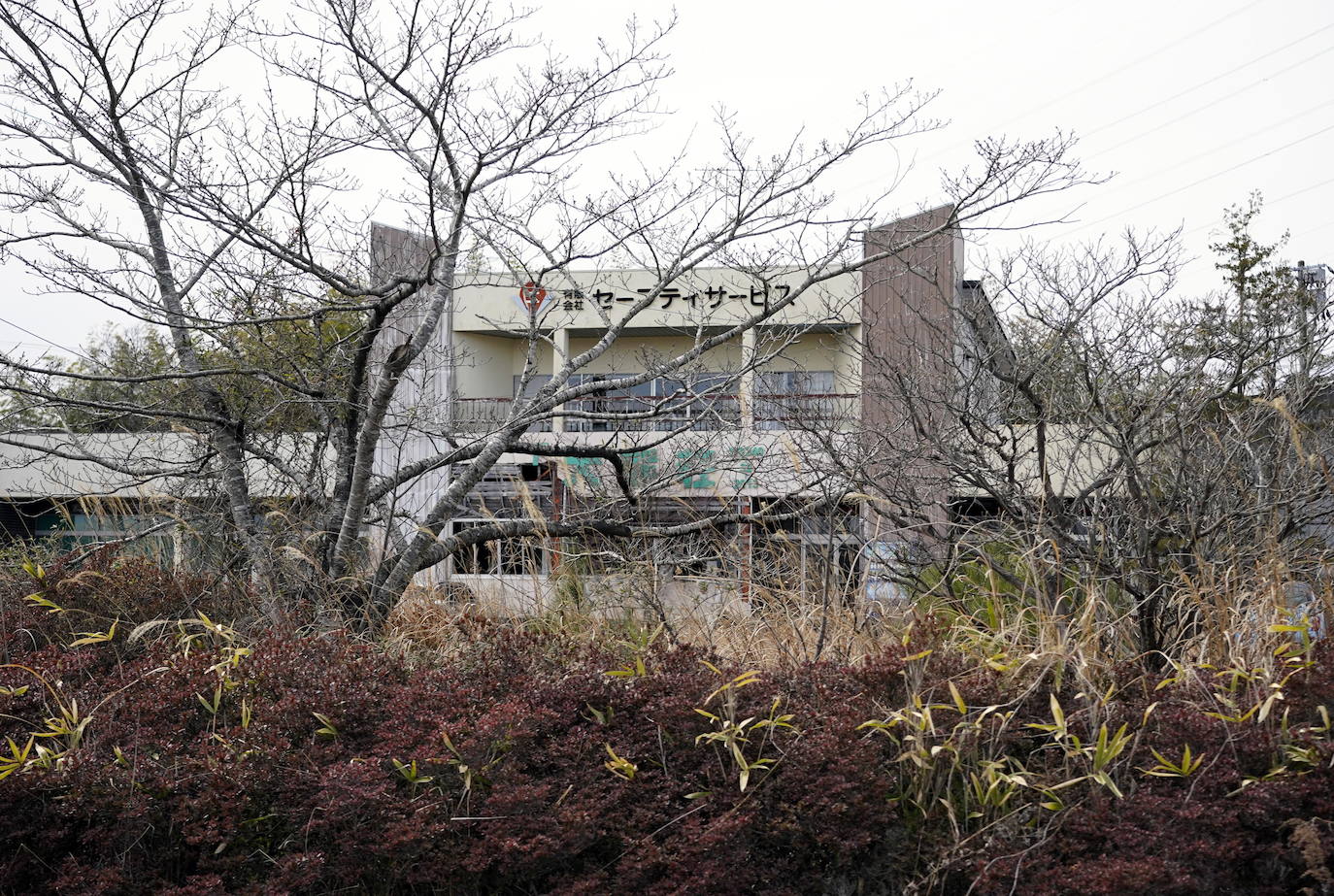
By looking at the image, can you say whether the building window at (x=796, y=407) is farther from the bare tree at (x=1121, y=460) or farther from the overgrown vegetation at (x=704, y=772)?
the overgrown vegetation at (x=704, y=772)

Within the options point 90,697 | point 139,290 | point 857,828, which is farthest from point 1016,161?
point 90,697

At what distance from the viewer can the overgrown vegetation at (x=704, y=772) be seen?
312 cm

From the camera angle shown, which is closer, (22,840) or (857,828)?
(857,828)

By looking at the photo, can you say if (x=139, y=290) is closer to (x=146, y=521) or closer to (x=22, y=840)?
(x=146, y=521)

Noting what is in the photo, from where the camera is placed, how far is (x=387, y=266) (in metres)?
8.19

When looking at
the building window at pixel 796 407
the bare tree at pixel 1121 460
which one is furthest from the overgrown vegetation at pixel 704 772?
the building window at pixel 796 407

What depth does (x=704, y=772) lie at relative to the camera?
3502 mm

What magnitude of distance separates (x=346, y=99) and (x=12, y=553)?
405 cm

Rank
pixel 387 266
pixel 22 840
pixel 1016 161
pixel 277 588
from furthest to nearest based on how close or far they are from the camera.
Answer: pixel 387 266
pixel 1016 161
pixel 277 588
pixel 22 840

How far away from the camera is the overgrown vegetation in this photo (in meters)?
3.12

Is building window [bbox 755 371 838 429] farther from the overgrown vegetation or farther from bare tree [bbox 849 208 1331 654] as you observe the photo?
the overgrown vegetation

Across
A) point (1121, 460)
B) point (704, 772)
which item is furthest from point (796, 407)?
point (704, 772)

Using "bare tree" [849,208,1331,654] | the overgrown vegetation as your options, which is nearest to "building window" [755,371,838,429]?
"bare tree" [849,208,1331,654]

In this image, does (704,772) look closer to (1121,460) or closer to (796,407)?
(1121,460)
